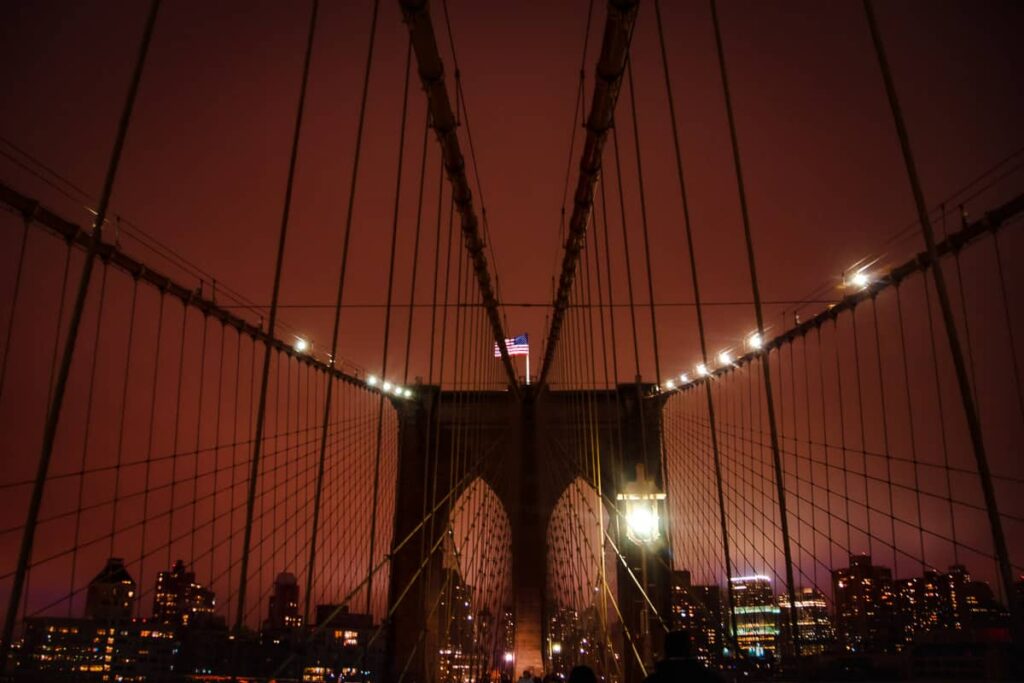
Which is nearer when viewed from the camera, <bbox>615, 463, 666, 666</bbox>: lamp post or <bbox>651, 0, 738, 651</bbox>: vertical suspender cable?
<bbox>651, 0, 738, 651</bbox>: vertical suspender cable

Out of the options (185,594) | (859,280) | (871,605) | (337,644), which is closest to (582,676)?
(337,644)

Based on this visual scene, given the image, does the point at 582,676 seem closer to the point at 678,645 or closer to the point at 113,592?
the point at 678,645

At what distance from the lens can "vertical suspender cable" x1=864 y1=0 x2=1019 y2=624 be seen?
5.56 ft

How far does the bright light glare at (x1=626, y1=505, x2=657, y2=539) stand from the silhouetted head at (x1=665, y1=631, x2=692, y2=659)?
260 inches

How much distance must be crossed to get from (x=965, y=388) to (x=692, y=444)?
62.4 feet

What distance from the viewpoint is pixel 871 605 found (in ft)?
54.7

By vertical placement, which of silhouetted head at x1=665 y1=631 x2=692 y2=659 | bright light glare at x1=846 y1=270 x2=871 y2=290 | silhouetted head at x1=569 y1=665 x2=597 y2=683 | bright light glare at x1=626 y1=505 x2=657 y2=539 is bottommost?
silhouetted head at x1=569 y1=665 x2=597 y2=683

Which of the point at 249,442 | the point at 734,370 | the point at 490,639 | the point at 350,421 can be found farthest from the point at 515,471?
the point at 350,421

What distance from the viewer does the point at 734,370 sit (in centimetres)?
1541

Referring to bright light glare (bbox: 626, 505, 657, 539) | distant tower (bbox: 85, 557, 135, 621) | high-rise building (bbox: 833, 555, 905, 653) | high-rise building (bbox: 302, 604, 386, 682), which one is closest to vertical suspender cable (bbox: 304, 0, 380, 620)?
high-rise building (bbox: 302, 604, 386, 682)

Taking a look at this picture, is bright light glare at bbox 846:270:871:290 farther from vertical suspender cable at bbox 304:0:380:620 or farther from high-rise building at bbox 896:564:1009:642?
vertical suspender cable at bbox 304:0:380:620

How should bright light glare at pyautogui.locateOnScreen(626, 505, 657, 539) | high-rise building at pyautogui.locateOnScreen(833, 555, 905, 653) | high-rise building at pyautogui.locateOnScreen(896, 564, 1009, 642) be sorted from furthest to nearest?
high-rise building at pyautogui.locateOnScreen(833, 555, 905, 653)
bright light glare at pyautogui.locateOnScreen(626, 505, 657, 539)
high-rise building at pyautogui.locateOnScreen(896, 564, 1009, 642)

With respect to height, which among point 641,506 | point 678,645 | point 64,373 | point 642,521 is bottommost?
point 678,645

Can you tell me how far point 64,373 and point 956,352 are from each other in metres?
2.45
